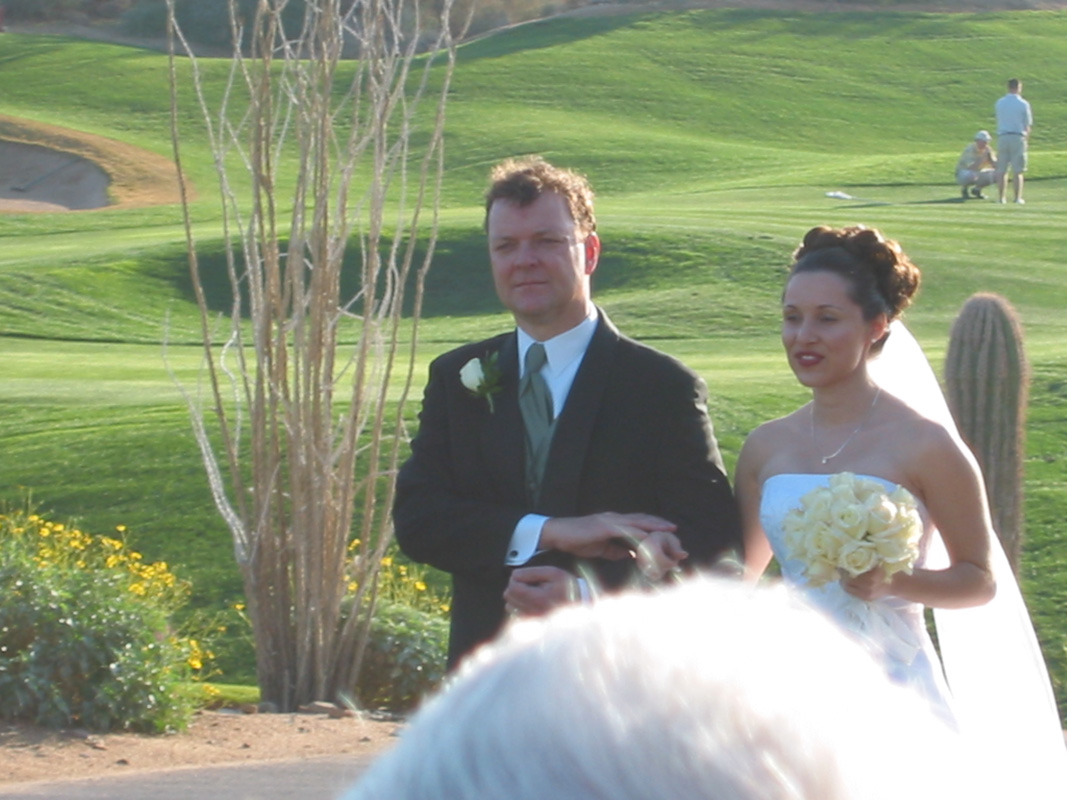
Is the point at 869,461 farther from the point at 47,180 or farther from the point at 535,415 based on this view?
the point at 47,180

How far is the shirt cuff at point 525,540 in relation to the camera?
129 inches

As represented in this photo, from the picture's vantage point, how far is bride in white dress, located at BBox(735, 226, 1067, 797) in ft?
11.1

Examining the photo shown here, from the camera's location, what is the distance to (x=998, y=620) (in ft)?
12.7

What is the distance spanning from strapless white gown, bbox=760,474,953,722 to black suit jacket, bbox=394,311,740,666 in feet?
0.41

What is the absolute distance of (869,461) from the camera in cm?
346

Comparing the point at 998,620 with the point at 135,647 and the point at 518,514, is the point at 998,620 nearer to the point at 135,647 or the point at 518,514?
the point at 518,514

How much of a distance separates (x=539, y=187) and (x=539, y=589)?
92 centimetres

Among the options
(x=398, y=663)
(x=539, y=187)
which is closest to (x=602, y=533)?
(x=539, y=187)

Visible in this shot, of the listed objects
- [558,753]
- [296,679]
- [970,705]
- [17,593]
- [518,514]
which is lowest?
[296,679]

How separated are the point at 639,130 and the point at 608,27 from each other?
A: 14235 mm

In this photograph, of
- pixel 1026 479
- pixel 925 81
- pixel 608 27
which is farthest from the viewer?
pixel 608 27

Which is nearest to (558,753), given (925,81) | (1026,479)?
(1026,479)

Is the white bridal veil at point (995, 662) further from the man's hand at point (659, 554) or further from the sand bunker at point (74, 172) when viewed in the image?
the sand bunker at point (74, 172)

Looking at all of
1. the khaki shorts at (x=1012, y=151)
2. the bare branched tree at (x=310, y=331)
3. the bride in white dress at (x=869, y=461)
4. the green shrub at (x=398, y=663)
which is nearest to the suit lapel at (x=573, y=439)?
the bride in white dress at (x=869, y=461)
